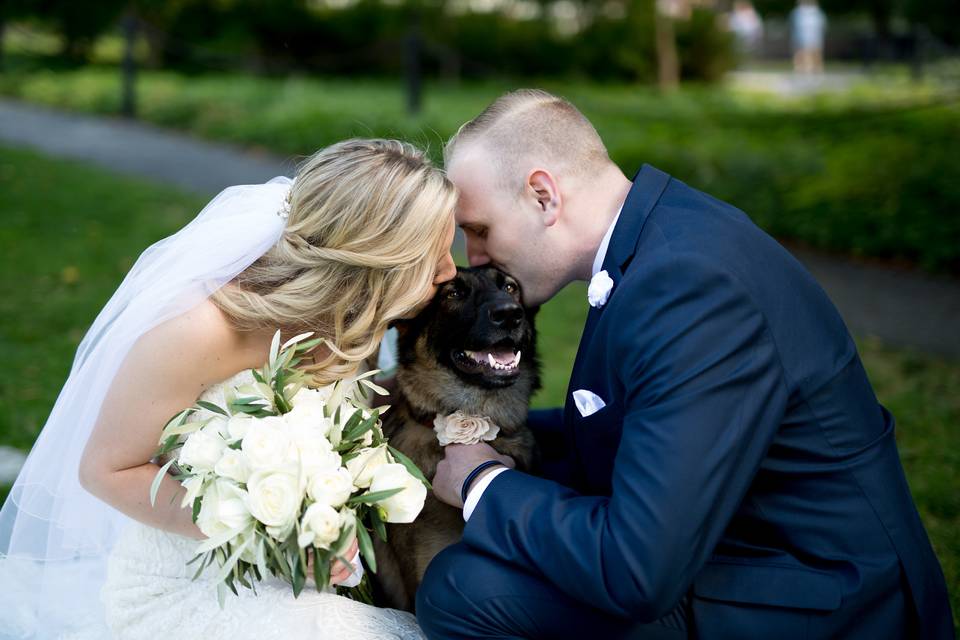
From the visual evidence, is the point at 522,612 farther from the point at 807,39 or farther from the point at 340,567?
the point at 807,39

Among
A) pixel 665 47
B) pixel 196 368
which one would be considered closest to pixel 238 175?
pixel 196 368

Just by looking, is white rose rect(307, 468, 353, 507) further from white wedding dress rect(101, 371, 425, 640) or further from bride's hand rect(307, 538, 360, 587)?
white wedding dress rect(101, 371, 425, 640)

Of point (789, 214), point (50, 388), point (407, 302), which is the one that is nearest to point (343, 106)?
point (789, 214)

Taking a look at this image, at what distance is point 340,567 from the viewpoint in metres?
2.71

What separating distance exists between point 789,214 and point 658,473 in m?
7.49

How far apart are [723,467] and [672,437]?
5.6 inches

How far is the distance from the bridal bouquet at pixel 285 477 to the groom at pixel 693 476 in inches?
11.1

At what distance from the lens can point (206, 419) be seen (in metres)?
2.75

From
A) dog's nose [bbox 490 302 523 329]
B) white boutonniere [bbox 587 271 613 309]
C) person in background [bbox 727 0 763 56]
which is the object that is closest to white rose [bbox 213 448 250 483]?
white boutonniere [bbox 587 271 613 309]

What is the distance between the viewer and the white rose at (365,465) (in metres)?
2.63

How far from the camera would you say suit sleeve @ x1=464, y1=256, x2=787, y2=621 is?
87.4 inches

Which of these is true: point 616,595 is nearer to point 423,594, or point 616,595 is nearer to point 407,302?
point 423,594

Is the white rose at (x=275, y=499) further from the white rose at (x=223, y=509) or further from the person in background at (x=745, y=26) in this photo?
the person in background at (x=745, y=26)

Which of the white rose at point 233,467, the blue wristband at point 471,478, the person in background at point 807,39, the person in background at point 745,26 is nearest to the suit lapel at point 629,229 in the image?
the blue wristband at point 471,478
